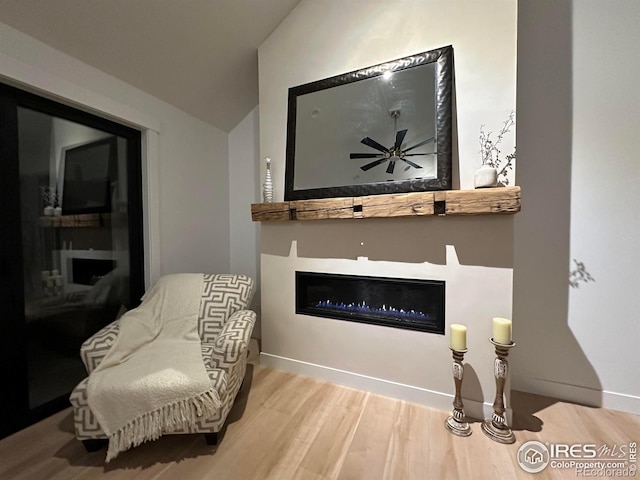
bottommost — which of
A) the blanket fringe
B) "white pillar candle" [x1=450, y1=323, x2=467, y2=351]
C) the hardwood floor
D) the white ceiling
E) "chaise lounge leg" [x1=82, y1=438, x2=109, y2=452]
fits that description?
the hardwood floor

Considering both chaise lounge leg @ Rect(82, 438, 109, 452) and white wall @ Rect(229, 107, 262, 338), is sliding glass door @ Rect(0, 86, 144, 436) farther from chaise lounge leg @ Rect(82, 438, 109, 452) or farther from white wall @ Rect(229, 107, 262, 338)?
white wall @ Rect(229, 107, 262, 338)

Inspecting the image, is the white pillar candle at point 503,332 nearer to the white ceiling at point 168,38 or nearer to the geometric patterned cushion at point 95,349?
the geometric patterned cushion at point 95,349

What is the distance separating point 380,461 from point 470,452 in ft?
1.60

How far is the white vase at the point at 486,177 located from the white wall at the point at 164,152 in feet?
8.18

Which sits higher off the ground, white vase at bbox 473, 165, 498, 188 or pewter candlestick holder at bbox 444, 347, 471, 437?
white vase at bbox 473, 165, 498, 188

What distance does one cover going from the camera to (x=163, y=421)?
1.31m

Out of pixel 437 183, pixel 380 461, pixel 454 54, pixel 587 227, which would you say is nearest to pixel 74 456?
pixel 380 461

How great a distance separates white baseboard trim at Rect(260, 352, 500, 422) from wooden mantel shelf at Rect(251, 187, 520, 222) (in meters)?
1.19

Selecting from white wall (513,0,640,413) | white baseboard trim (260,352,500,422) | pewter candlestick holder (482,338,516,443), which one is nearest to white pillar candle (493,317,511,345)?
pewter candlestick holder (482,338,516,443)

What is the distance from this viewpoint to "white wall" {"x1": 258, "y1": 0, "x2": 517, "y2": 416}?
1582 millimetres

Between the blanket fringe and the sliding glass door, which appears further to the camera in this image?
the sliding glass door

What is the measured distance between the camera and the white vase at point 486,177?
4.84 ft

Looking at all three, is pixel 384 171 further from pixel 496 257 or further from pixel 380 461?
pixel 380 461

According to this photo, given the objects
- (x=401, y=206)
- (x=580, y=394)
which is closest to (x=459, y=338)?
(x=401, y=206)
